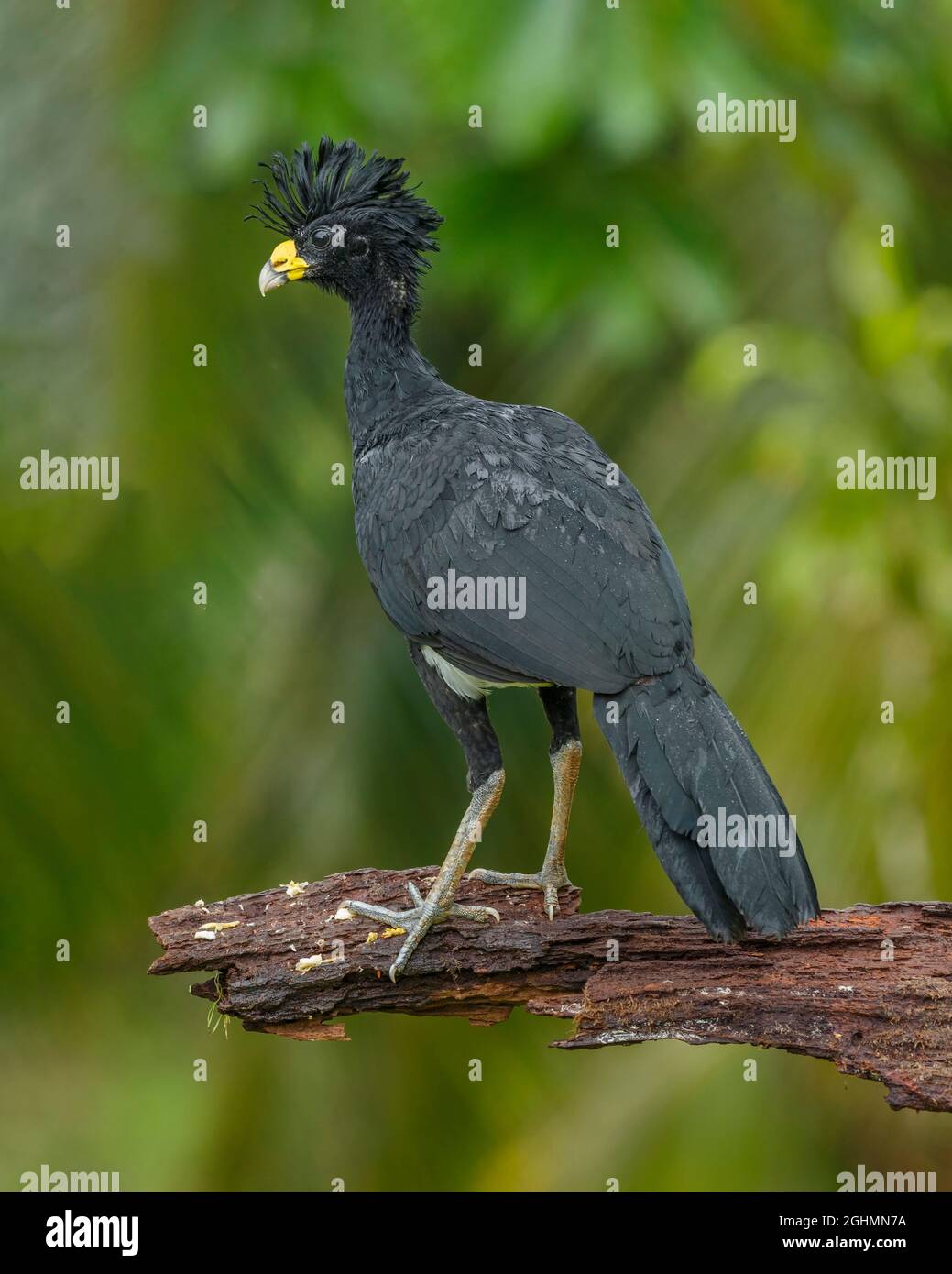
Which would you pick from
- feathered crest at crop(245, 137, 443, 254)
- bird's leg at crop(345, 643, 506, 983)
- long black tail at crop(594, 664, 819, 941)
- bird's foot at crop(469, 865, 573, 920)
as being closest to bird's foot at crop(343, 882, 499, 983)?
bird's leg at crop(345, 643, 506, 983)

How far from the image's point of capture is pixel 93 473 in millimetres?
7355

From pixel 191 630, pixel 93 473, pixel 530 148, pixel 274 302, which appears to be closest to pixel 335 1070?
pixel 191 630

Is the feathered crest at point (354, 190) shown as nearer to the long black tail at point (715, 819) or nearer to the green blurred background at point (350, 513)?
the green blurred background at point (350, 513)

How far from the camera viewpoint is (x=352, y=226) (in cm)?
614

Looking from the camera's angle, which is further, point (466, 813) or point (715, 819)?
point (466, 813)

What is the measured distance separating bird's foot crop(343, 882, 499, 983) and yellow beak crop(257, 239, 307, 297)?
2.51m

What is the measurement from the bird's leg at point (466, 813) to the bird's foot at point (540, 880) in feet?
0.75

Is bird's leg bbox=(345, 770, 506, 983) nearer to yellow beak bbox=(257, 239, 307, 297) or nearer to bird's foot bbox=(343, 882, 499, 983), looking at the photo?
bird's foot bbox=(343, 882, 499, 983)

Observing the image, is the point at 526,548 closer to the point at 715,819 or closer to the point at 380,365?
the point at 715,819

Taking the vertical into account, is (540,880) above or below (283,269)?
below

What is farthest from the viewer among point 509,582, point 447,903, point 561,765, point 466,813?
point 561,765

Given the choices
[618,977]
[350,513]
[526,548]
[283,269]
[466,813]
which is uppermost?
[283,269]

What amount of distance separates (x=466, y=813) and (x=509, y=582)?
0.98 meters

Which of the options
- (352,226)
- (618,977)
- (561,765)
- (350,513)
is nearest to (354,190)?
(352,226)
